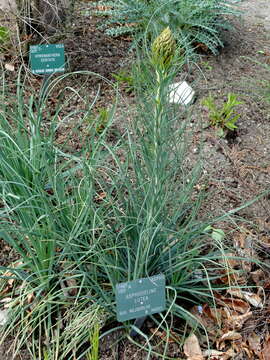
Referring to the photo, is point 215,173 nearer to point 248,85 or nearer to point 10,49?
point 248,85

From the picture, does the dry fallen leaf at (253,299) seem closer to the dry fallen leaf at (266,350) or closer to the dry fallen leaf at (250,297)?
the dry fallen leaf at (250,297)

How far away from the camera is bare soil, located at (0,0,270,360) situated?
5.72 feet

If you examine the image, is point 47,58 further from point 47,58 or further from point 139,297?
point 139,297

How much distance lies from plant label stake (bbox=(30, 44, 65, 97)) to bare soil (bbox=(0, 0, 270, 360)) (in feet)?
1.26

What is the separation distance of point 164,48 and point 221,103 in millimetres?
1618

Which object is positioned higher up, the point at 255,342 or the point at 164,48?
the point at 164,48

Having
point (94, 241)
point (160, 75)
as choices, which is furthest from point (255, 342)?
point (160, 75)

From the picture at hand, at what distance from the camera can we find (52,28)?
258 cm

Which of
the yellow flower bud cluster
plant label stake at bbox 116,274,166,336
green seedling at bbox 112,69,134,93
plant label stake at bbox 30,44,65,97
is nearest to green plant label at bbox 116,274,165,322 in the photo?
plant label stake at bbox 116,274,166,336

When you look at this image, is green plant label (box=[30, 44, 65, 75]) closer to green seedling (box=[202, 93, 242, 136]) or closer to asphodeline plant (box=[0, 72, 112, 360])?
asphodeline plant (box=[0, 72, 112, 360])

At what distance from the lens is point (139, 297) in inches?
→ 46.4

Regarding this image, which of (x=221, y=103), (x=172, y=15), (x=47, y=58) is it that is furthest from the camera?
(x=172, y=15)

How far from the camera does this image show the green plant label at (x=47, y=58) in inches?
73.9

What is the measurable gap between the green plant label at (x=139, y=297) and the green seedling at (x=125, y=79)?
138cm
